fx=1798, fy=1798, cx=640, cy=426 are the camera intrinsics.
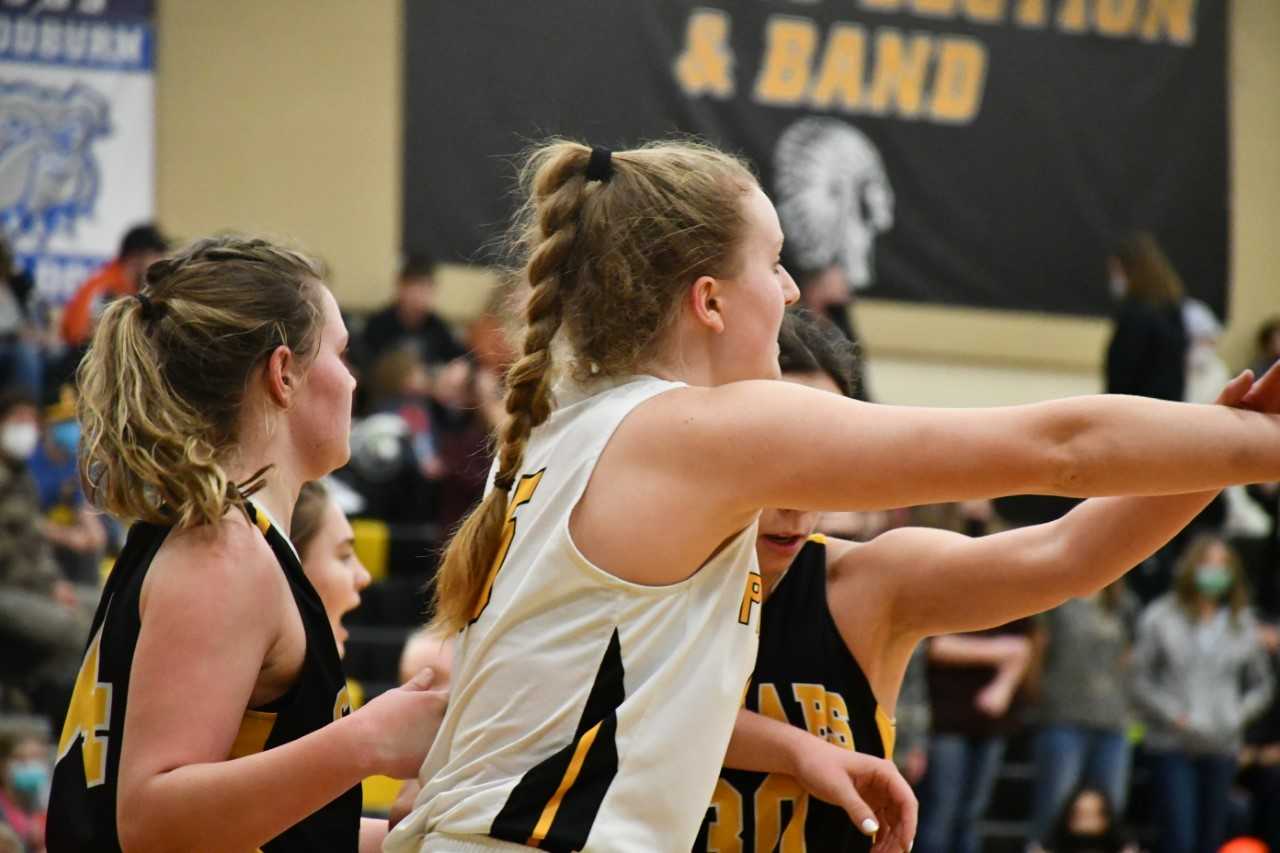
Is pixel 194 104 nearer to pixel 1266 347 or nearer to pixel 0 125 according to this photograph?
pixel 0 125

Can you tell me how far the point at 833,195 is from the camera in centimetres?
1302

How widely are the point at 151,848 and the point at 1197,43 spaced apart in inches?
527

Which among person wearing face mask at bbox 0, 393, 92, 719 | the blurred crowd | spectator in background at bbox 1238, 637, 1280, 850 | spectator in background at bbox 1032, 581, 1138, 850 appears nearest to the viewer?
person wearing face mask at bbox 0, 393, 92, 719

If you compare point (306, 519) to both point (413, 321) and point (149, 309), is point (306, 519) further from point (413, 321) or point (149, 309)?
point (413, 321)

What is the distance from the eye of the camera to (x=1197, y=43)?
14117 millimetres

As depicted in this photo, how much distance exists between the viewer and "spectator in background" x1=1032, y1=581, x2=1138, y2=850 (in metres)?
8.95

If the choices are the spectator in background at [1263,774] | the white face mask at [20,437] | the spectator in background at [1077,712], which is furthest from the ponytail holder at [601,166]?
the spectator in background at [1263,774]

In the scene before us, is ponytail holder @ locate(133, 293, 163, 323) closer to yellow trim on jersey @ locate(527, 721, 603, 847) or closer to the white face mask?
yellow trim on jersey @ locate(527, 721, 603, 847)

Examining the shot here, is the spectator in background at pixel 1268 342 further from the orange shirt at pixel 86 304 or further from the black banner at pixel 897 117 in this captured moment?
the orange shirt at pixel 86 304

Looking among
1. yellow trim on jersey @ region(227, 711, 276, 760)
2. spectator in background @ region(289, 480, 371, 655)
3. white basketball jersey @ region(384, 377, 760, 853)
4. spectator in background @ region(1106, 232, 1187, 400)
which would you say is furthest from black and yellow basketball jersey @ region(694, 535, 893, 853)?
spectator in background @ region(1106, 232, 1187, 400)

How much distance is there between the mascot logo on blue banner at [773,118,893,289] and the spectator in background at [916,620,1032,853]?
4.89 meters

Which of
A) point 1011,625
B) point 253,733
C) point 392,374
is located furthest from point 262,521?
point 392,374

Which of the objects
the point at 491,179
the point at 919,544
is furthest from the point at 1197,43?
the point at 919,544

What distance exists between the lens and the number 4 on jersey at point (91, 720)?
229 cm
